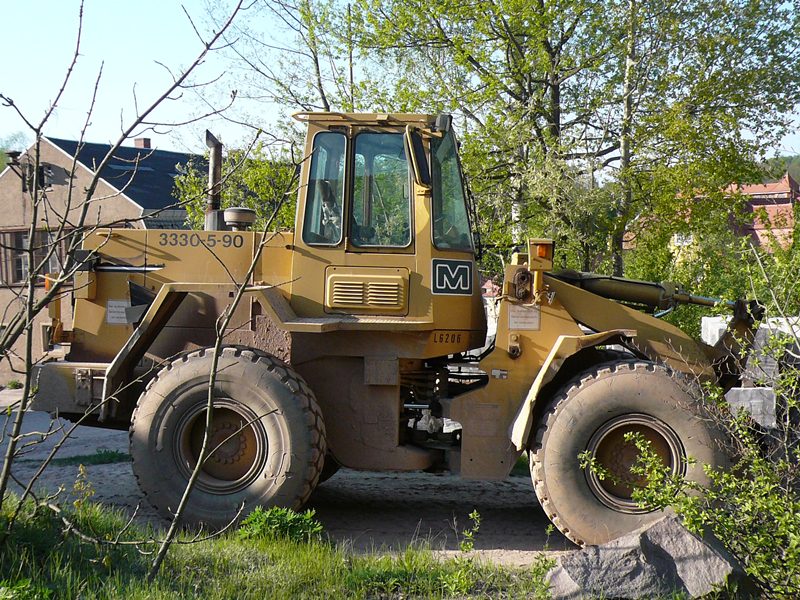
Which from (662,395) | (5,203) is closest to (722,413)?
(662,395)

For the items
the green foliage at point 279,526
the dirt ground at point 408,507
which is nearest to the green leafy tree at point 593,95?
the dirt ground at point 408,507

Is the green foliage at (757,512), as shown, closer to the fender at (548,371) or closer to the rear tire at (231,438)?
the fender at (548,371)

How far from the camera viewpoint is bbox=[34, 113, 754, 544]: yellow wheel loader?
22.6 ft

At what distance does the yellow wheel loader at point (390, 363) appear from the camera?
6898 millimetres

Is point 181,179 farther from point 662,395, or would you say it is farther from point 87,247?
point 662,395

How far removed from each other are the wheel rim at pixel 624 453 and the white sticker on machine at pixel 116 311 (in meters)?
4.16

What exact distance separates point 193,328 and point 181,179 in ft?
39.2

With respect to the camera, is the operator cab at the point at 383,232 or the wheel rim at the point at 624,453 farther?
the operator cab at the point at 383,232

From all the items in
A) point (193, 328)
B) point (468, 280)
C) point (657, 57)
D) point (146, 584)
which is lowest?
point (146, 584)

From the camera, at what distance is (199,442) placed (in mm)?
7328

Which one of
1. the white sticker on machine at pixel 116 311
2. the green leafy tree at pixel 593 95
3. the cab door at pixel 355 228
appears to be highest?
the green leafy tree at pixel 593 95

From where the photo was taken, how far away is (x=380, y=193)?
7.47 meters

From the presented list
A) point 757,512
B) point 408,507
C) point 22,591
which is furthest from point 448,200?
point 22,591

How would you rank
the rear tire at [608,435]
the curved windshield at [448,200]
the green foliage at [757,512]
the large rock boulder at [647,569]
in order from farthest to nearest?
the curved windshield at [448,200] → the rear tire at [608,435] → the large rock boulder at [647,569] → the green foliage at [757,512]
